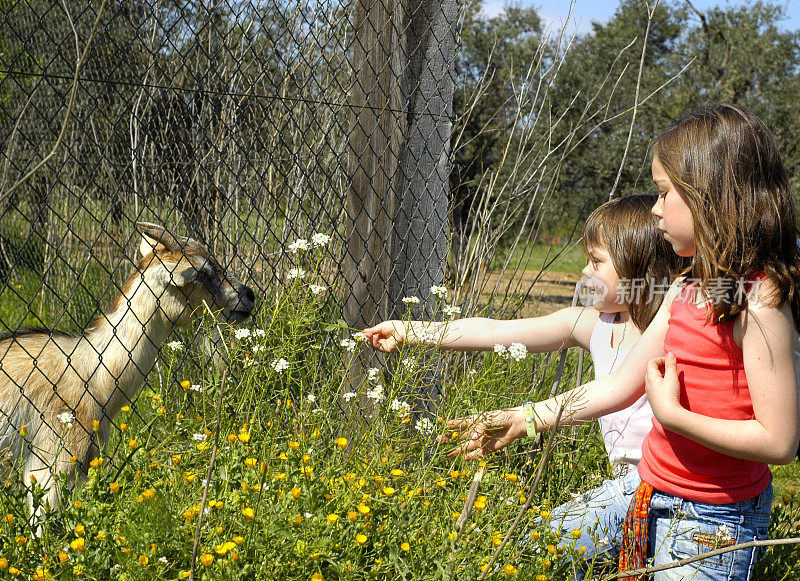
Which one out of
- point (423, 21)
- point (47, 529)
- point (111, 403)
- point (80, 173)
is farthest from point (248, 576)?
point (80, 173)

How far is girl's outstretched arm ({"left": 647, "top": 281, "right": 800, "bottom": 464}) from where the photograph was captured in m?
2.03

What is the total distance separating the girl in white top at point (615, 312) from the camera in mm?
2752

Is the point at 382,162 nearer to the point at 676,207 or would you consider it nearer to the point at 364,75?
the point at 364,75

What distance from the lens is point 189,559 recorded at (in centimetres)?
188

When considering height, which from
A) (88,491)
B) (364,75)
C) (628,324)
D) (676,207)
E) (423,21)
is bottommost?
(88,491)

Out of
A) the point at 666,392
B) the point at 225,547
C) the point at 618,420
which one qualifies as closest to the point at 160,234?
the point at 225,547

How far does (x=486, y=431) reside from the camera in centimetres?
246

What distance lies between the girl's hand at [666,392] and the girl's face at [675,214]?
33 centimetres

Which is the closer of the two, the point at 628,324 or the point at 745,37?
the point at 628,324

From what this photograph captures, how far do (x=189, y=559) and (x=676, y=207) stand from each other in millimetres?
1616

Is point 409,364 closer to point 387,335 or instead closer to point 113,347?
point 387,335

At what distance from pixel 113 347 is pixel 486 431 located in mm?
1913

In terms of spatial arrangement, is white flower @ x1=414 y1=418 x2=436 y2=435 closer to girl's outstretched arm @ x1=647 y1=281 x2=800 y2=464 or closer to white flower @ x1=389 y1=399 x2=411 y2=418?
white flower @ x1=389 y1=399 x2=411 y2=418

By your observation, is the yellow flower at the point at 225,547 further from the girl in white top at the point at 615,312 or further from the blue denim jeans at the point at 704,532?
the girl in white top at the point at 615,312
